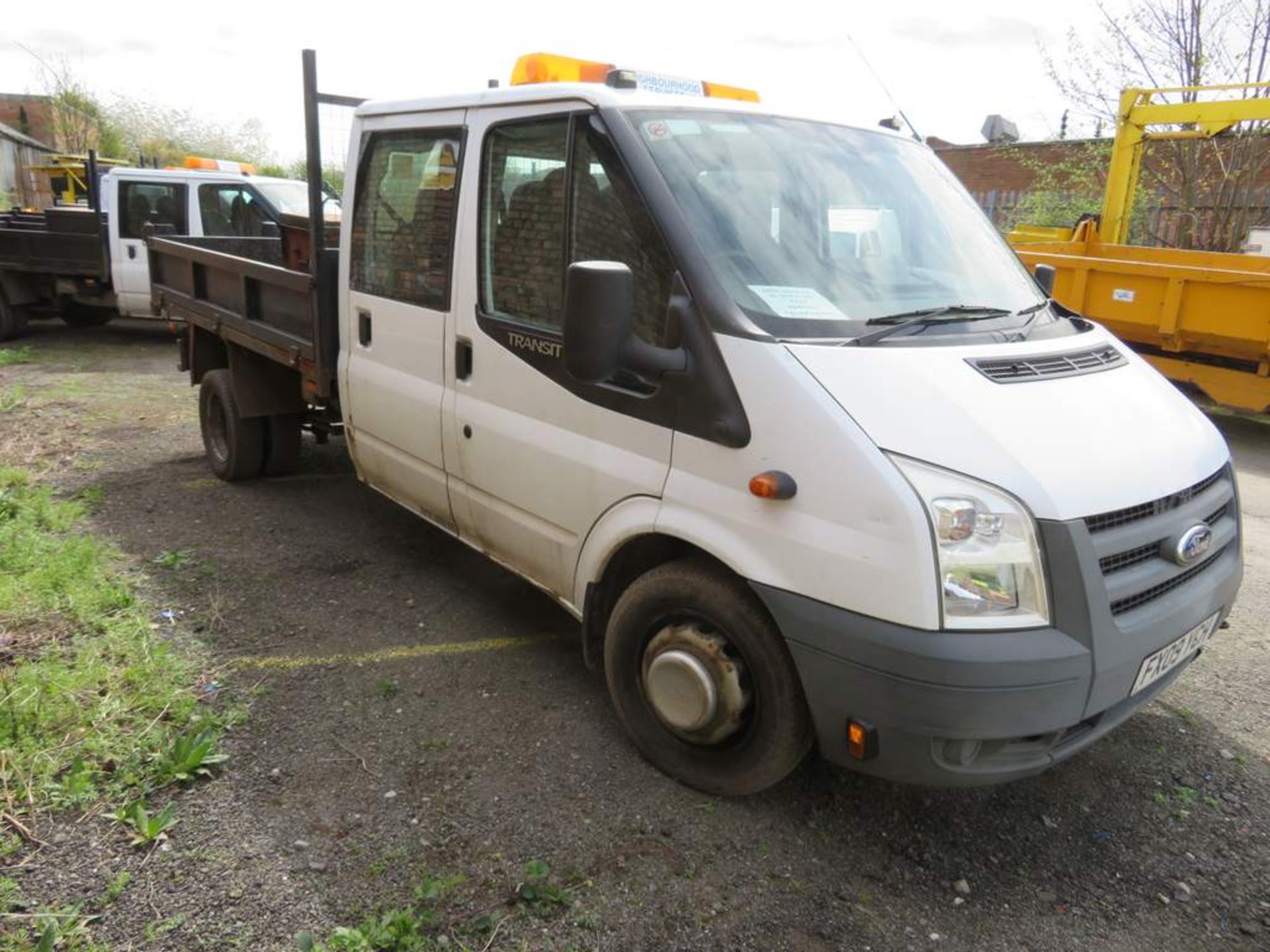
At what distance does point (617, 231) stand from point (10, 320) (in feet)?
37.2

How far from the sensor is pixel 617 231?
119 inches

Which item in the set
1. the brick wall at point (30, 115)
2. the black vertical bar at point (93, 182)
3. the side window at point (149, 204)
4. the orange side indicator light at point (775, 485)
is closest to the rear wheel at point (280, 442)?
the orange side indicator light at point (775, 485)

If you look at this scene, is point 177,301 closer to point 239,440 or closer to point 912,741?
point 239,440

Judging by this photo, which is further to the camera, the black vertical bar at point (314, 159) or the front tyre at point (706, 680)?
the black vertical bar at point (314, 159)

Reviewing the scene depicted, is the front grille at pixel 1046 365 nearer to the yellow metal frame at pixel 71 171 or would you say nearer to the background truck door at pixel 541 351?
the background truck door at pixel 541 351

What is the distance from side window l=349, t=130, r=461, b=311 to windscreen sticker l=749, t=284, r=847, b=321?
1.48 meters

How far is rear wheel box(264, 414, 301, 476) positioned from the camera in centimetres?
603

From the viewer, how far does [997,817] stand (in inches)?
118

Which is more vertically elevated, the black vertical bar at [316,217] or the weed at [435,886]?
the black vertical bar at [316,217]

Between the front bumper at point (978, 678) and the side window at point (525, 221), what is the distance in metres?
1.39

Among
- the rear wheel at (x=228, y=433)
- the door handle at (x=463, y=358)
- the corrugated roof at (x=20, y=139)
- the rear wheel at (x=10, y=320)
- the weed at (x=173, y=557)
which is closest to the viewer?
the door handle at (x=463, y=358)

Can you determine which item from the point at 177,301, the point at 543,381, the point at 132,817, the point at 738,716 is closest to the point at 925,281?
the point at 543,381

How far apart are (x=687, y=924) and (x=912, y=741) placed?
30.3 inches

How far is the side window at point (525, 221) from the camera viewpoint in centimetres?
327
